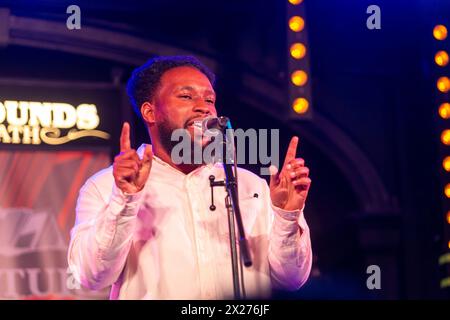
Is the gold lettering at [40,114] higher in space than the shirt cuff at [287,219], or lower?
higher

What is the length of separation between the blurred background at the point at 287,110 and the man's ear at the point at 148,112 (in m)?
1.91

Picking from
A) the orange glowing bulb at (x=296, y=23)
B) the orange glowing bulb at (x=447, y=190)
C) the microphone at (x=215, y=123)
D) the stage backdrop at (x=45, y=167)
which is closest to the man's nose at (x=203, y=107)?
the microphone at (x=215, y=123)

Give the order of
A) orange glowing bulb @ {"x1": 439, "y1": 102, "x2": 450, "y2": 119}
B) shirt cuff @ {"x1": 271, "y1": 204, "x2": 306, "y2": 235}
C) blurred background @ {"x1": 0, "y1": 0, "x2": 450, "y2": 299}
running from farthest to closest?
blurred background @ {"x1": 0, "y1": 0, "x2": 450, "y2": 299} < orange glowing bulb @ {"x1": 439, "y1": 102, "x2": 450, "y2": 119} < shirt cuff @ {"x1": 271, "y1": 204, "x2": 306, "y2": 235}

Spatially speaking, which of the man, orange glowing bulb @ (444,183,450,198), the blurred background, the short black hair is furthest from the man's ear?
orange glowing bulb @ (444,183,450,198)

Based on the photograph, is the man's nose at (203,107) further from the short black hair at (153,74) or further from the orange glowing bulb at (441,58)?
the orange glowing bulb at (441,58)

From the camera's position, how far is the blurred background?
5578 millimetres

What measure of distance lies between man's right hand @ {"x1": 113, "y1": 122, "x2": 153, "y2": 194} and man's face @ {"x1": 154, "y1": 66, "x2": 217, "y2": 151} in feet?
1.41

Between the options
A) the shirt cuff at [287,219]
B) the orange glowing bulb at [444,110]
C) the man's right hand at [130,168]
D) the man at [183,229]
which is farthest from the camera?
the orange glowing bulb at [444,110]

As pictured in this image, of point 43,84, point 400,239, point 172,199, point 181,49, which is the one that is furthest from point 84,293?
point 172,199

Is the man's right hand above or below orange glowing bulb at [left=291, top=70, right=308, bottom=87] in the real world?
below

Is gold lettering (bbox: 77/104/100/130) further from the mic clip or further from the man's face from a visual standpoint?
the mic clip

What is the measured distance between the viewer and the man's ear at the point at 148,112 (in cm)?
335

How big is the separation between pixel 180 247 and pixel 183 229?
0.23 feet
